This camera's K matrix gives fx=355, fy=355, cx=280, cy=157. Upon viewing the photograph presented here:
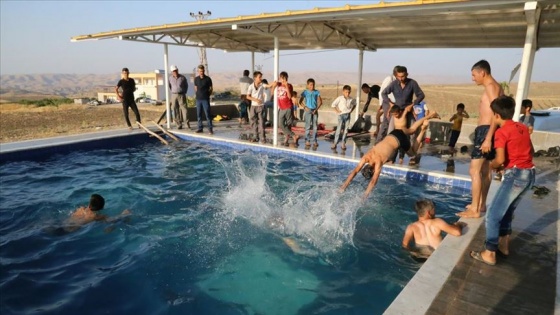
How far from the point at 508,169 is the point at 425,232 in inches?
55.3

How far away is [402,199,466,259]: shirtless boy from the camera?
4512mm

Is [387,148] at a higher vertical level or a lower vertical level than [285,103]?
lower

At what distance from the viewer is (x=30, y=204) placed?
21.7ft

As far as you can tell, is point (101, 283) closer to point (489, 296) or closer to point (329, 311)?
point (329, 311)

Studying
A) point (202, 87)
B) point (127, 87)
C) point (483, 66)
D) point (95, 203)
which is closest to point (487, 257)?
point (483, 66)

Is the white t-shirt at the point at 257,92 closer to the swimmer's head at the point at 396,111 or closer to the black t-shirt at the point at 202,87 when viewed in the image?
the black t-shirt at the point at 202,87

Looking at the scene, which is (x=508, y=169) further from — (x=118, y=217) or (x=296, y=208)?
(x=118, y=217)

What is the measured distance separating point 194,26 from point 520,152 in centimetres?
895

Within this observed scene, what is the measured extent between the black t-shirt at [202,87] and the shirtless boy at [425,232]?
858 cm

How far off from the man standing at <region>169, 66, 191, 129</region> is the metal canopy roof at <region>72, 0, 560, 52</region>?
1.23 meters

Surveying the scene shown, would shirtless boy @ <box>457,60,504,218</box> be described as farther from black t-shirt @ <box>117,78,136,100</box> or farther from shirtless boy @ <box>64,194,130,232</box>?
black t-shirt @ <box>117,78,136,100</box>

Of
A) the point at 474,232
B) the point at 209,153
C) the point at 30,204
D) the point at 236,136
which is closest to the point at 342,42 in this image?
the point at 236,136

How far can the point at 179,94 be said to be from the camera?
12.8 m

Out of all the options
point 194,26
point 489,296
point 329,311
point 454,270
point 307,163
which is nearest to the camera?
point 489,296
